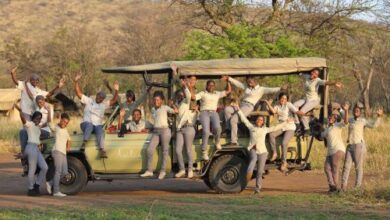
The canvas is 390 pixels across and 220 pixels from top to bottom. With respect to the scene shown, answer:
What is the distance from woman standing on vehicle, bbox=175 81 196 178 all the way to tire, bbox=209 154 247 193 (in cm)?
59

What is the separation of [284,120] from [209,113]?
1.41m

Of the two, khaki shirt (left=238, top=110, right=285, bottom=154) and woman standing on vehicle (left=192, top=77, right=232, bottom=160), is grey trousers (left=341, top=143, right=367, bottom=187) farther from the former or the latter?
woman standing on vehicle (left=192, top=77, right=232, bottom=160)

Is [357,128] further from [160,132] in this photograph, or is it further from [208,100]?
[160,132]

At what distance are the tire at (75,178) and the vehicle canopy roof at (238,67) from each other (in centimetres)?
183

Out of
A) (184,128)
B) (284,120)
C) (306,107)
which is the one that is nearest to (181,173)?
(184,128)

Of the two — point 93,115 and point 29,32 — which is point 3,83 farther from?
point 93,115

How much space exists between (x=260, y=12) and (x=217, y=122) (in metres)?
18.2

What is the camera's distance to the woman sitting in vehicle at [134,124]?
47.0 ft

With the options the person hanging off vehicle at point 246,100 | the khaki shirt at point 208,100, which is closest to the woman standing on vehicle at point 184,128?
the khaki shirt at point 208,100

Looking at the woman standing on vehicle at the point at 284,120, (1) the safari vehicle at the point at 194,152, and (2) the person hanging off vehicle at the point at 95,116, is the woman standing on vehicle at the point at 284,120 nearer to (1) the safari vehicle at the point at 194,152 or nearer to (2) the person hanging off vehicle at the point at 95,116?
(1) the safari vehicle at the point at 194,152

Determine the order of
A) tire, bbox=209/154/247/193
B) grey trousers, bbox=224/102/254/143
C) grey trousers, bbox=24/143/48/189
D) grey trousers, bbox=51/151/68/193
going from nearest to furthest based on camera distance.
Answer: grey trousers, bbox=51/151/68/193, grey trousers, bbox=24/143/48/189, grey trousers, bbox=224/102/254/143, tire, bbox=209/154/247/193

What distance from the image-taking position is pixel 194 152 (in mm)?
14352

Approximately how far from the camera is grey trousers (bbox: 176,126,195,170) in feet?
46.3

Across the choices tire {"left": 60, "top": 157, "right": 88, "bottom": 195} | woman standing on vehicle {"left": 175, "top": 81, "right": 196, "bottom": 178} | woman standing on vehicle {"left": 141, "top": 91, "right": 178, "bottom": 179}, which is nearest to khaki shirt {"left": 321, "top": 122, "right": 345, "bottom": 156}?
woman standing on vehicle {"left": 175, "top": 81, "right": 196, "bottom": 178}
